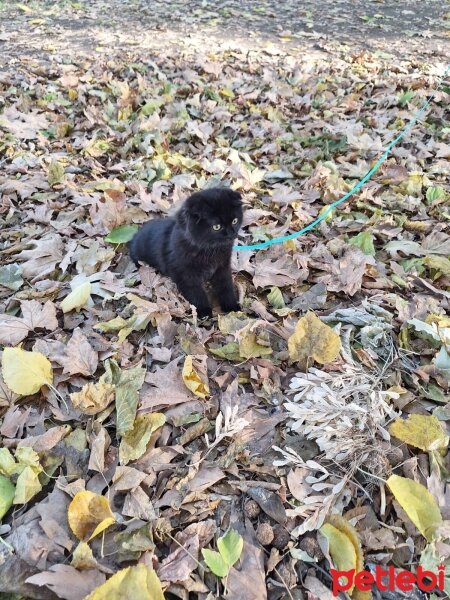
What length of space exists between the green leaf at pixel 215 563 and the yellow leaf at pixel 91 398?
2.92ft

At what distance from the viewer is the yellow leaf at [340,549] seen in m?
1.79

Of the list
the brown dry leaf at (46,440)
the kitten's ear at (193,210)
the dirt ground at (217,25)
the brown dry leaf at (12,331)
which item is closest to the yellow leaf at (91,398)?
the brown dry leaf at (46,440)

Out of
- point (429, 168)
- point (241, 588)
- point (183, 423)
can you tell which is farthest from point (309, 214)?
point (241, 588)

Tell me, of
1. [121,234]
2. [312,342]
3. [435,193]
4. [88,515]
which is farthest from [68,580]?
[435,193]

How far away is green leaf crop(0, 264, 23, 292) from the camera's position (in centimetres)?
335

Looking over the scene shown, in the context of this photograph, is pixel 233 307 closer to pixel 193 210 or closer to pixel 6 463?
pixel 193 210

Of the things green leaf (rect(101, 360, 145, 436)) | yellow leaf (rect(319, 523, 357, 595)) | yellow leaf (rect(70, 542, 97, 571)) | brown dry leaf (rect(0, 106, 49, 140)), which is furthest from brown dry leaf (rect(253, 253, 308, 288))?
brown dry leaf (rect(0, 106, 49, 140))

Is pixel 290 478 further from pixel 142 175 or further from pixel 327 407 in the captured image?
pixel 142 175

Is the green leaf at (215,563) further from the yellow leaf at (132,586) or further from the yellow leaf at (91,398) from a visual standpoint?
the yellow leaf at (91,398)

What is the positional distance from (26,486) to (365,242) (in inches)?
112

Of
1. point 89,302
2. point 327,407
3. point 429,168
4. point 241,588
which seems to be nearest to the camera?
point 241,588

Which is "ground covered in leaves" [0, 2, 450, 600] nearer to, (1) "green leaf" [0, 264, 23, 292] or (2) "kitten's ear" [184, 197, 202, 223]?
(1) "green leaf" [0, 264, 23, 292]

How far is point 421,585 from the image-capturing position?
179 cm

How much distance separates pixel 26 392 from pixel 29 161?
3.18 meters
